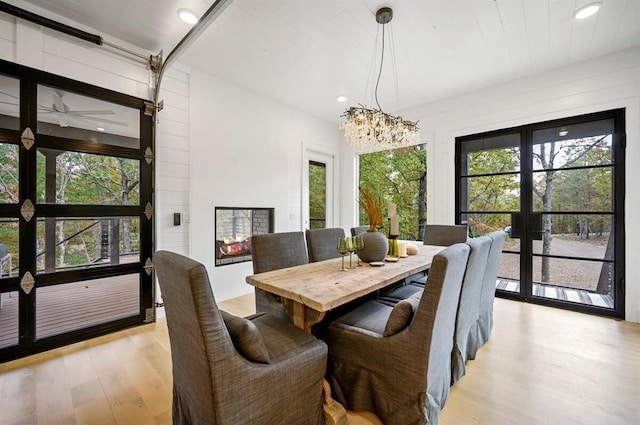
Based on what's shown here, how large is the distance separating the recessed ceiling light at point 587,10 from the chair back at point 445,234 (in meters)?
2.19

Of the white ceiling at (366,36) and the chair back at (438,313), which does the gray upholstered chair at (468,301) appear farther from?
the white ceiling at (366,36)

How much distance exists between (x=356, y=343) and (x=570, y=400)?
1.43m

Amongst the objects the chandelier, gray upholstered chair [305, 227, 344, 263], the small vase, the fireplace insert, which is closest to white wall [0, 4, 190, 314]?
the fireplace insert

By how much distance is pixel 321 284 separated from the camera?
1.66 meters

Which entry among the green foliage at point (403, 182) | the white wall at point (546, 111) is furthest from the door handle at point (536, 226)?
the green foliage at point (403, 182)

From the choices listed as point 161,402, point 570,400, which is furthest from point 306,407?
point 570,400

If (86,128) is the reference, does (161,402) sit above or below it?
below

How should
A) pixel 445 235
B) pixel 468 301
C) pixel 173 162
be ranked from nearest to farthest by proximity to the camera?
pixel 468 301 < pixel 173 162 < pixel 445 235

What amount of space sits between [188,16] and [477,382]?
12.2ft

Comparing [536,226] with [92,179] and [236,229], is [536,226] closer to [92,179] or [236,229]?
[236,229]

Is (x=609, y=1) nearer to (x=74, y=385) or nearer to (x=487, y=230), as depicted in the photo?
(x=487, y=230)

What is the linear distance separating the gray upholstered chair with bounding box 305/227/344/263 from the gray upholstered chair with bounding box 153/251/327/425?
1.17 m

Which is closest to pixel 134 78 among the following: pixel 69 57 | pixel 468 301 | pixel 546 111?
pixel 69 57

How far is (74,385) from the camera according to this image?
6.15ft
